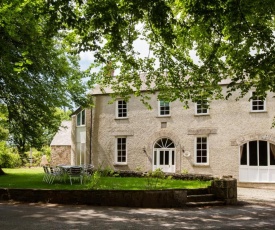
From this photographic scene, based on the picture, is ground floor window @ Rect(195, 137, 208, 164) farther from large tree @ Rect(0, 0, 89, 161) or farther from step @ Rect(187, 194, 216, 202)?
step @ Rect(187, 194, 216, 202)

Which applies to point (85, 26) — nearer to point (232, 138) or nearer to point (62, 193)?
point (62, 193)

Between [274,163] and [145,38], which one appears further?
[274,163]

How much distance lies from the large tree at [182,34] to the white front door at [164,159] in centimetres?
916

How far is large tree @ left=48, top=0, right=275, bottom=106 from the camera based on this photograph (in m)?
8.48

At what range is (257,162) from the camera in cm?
2330

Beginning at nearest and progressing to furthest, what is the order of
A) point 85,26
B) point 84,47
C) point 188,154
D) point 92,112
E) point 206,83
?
point 85,26
point 84,47
point 206,83
point 188,154
point 92,112

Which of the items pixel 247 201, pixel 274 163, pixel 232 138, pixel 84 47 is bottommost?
pixel 247 201

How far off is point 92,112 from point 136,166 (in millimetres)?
6207

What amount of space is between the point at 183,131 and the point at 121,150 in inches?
211

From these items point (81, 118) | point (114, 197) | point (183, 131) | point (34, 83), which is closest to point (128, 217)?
point (114, 197)

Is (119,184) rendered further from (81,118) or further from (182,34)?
(81,118)

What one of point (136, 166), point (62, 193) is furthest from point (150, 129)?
point (62, 193)

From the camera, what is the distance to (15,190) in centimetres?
1415

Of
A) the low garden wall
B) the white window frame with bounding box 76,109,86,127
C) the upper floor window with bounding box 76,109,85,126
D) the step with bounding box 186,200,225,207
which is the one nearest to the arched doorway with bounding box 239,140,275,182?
the step with bounding box 186,200,225,207
